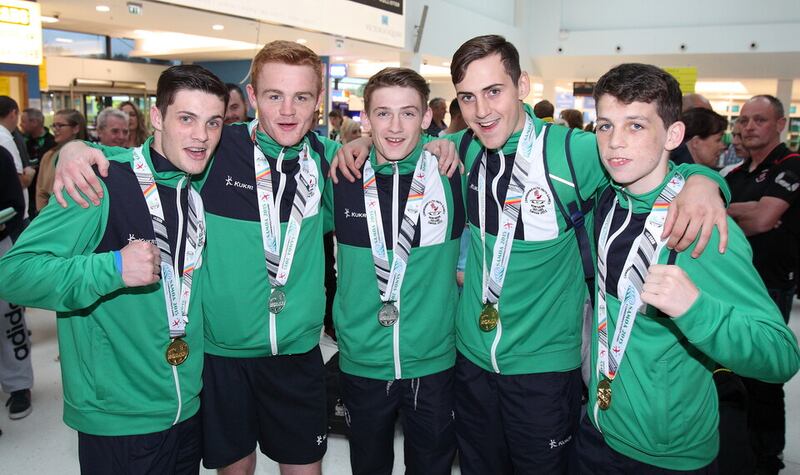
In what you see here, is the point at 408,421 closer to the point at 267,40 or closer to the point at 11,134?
the point at 11,134

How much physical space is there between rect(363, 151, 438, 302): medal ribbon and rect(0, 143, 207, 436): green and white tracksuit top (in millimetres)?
728

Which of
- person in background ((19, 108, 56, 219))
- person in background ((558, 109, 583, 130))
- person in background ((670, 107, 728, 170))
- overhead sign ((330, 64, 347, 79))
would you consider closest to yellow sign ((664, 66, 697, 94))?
person in background ((558, 109, 583, 130))

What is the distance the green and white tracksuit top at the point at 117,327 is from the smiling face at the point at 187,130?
0.05m

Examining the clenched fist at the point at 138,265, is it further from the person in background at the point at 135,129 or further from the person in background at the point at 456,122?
the person in background at the point at 135,129

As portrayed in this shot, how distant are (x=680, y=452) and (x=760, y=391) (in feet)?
5.78

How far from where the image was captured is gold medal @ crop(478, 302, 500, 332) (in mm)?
2191

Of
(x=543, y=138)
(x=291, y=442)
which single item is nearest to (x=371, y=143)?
(x=543, y=138)

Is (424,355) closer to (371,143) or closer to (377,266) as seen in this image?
(377,266)

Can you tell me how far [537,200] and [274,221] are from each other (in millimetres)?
994

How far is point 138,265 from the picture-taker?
166 centimetres

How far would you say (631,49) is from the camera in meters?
16.9

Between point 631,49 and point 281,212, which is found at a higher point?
point 631,49

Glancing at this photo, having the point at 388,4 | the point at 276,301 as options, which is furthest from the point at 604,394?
the point at 388,4

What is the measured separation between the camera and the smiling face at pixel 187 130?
77.4 inches
